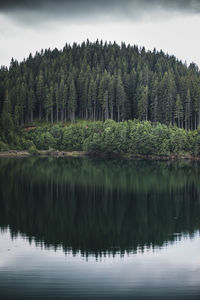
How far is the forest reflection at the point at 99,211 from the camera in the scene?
84.4 ft

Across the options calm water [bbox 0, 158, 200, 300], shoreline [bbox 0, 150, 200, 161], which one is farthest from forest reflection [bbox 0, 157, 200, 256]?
shoreline [bbox 0, 150, 200, 161]

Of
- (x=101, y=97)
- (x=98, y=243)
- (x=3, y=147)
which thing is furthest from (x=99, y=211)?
(x=101, y=97)

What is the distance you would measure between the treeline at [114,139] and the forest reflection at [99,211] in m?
53.6

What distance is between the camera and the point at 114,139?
113312mm

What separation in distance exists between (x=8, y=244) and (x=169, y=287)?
35.9 ft

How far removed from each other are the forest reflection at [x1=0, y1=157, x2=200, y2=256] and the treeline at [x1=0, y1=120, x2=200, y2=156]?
5364 centimetres

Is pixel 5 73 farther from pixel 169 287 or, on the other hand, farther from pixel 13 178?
pixel 169 287

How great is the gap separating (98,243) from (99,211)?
31.9 ft

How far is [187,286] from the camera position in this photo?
1855 cm

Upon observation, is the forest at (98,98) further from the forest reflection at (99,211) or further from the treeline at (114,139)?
the forest reflection at (99,211)

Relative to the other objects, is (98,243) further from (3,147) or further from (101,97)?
(101,97)

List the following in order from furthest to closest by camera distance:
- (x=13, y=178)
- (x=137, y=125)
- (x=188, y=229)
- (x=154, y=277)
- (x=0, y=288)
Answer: (x=137, y=125) → (x=13, y=178) → (x=188, y=229) → (x=154, y=277) → (x=0, y=288)

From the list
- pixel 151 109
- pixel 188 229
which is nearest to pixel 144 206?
pixel 188 229

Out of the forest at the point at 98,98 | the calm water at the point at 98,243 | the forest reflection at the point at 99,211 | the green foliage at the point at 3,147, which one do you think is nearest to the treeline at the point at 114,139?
the green foliage at the point at 3,147
